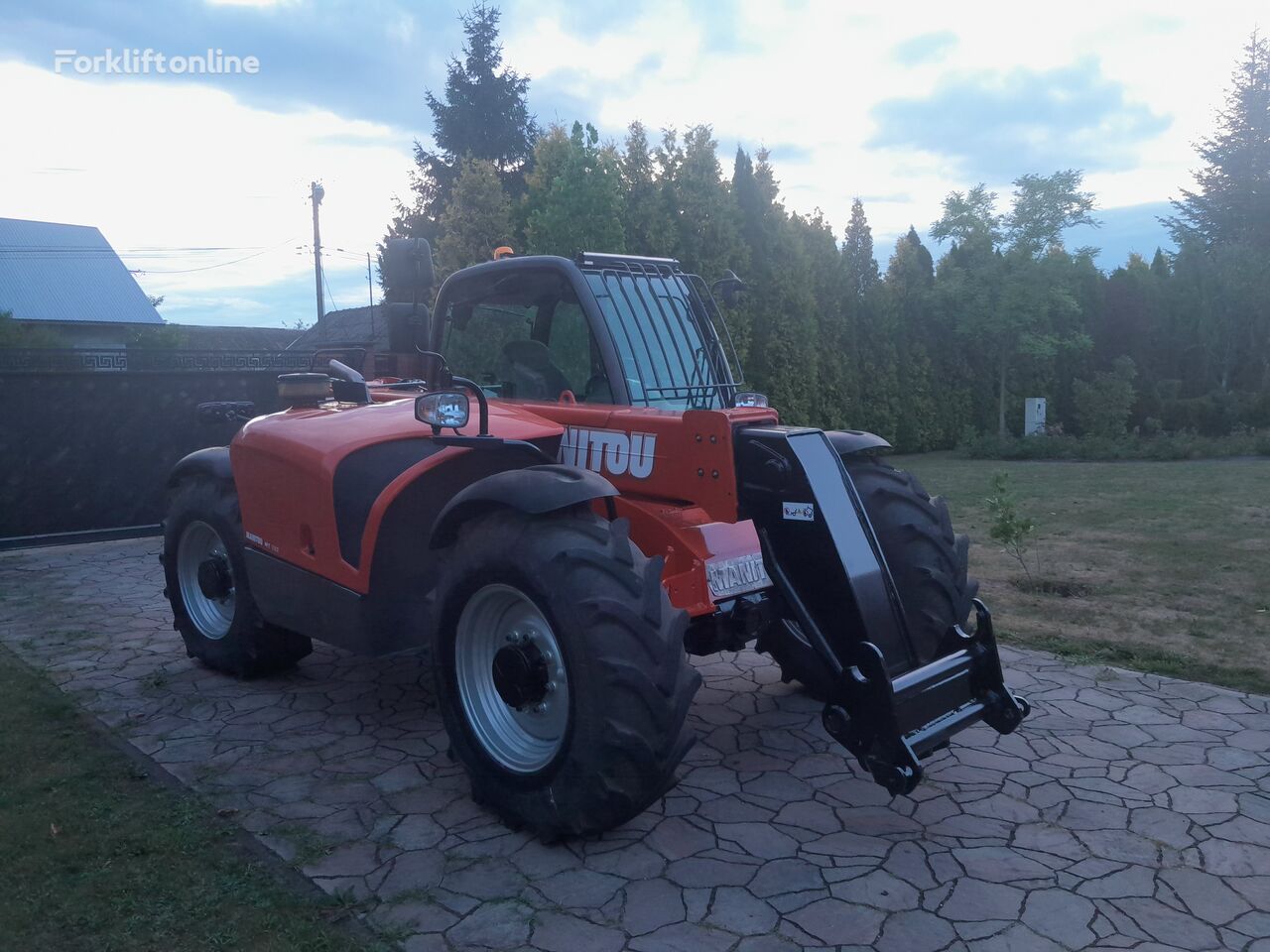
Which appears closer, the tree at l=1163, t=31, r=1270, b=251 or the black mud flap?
the black mud flap

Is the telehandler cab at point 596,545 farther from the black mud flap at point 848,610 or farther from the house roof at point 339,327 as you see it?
the house roof at point 339,327

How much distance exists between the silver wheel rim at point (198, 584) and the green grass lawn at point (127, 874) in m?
1.43

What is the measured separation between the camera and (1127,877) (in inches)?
140

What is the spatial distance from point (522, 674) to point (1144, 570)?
674 centimetres

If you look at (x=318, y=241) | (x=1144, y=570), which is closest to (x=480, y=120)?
(x=318, y=241)

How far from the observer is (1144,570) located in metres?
8.55

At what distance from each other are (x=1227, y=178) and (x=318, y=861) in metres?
50.9

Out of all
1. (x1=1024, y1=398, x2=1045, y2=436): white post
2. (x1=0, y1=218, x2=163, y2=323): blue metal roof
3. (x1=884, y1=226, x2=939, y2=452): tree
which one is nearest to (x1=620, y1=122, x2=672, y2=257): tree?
(x1=884, y1=226, x2=939, y2=452): tree

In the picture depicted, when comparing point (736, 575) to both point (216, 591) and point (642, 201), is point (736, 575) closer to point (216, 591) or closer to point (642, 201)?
point (216, 591)

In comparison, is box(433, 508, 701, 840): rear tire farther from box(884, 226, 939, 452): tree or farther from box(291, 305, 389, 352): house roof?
box(291, 305, 389, 352): house roof

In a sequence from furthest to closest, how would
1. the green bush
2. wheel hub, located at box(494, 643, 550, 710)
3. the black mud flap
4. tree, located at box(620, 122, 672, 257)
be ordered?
Answer: the green bush, tree, located at box(620, 122, 672, 257), wheel hub, located at box(494, 643, 550, 710), the black mud flap

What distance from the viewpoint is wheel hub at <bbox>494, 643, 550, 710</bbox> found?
3.88 metres

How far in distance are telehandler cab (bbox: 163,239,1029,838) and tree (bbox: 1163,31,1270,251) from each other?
45443mm

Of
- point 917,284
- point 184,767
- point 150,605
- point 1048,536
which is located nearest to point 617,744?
point 184,767
